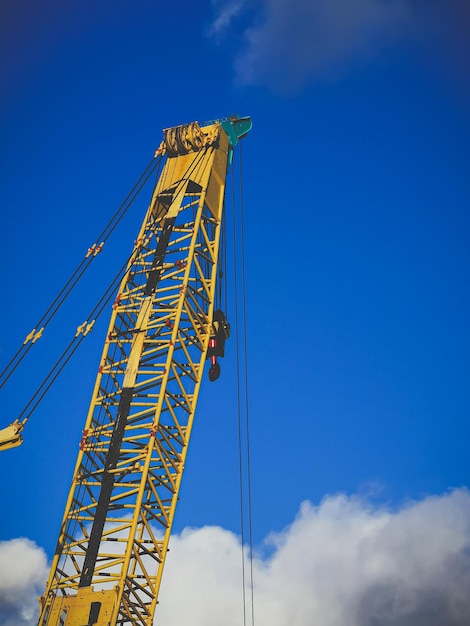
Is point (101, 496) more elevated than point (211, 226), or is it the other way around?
point (211, 226)

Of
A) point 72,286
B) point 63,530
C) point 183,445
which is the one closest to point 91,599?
point 63,530

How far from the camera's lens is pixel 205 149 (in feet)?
127

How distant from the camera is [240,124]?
135ft

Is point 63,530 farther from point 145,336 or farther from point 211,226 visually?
point 211,226

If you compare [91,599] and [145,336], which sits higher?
[145,336]

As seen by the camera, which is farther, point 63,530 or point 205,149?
point 205,149

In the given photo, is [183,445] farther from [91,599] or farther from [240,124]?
[240,124]

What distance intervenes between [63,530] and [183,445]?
627cm

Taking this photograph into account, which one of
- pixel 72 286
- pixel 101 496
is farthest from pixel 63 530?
pixel 72 286

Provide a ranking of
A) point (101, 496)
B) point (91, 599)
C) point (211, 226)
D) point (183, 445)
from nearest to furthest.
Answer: point (91, 599) < point (101, 496) < point (183, 445) < point (211, 226)

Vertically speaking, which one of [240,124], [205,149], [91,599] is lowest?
[91,599]

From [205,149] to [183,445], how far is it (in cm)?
1670

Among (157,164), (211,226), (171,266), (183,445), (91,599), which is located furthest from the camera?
(157,164)

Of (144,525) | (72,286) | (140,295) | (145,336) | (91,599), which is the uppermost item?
(72,286)
